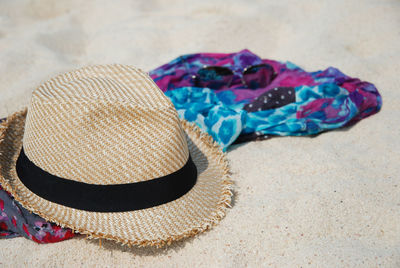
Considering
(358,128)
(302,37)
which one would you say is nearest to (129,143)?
(358,128)

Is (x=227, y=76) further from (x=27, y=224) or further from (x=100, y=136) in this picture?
A: (x=27, y=224)

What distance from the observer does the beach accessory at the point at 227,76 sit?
9.55 feet

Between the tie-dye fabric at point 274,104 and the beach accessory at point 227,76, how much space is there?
0.05 meters

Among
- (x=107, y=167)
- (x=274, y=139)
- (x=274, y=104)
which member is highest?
(x=107, y=167)

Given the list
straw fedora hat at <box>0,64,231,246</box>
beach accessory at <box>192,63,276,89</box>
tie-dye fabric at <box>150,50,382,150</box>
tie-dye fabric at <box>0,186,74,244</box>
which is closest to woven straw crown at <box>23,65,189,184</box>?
straw fedora hat at <box>0,64,231,246</box>

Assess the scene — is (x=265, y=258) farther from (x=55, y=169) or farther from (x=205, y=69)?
(x=205, y=69)

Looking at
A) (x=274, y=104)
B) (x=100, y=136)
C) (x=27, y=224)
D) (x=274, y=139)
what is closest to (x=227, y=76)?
(x=274, y=104)

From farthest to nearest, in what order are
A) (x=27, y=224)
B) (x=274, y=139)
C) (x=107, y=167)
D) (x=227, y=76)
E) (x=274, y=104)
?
(x=227, y=76) < (x=274, y=104) < (x=274, y=139) < (x=27, y=224) < (x=107, y=167)

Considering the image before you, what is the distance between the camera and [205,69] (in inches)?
114

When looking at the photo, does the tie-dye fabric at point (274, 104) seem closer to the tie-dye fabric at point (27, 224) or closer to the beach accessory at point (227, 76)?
the beach accessory at point (227, 76)

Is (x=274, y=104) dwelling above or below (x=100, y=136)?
below

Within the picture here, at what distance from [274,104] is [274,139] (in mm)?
274

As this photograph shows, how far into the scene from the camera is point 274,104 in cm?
Answer: 263

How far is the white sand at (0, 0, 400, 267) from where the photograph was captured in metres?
1.67
